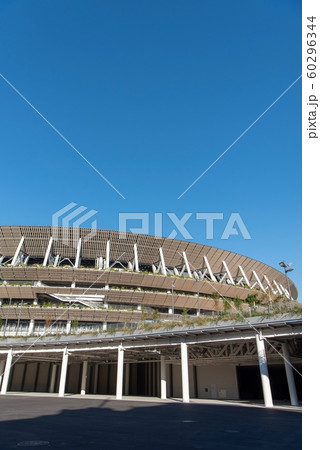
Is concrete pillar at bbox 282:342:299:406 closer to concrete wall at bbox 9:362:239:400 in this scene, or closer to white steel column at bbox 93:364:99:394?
concrete wall at bbox 9:362:239:400

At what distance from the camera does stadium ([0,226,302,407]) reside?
82.0 ft

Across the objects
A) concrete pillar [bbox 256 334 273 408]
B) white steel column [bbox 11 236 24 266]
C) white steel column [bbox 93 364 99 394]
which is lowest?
white steel column [bbox 93 364 99 394]

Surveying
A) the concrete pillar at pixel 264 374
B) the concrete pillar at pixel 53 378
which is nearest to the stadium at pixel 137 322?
the concrete pillar at pixel 264 374

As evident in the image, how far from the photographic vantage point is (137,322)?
93.0 ft

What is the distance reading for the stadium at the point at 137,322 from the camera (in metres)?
25.0

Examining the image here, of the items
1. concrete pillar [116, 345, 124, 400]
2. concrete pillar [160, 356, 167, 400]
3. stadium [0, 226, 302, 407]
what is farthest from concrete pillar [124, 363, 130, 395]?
concrete pillar [116, 345, 124, 400]

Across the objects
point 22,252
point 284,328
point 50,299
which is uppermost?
point 22,252

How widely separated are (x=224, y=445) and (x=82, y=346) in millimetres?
25032

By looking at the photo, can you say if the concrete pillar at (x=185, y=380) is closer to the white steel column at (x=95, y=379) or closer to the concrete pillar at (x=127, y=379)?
the concrete pillar at (x=127, y=379)

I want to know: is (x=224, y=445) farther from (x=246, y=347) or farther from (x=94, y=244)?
(x=94, y=244)

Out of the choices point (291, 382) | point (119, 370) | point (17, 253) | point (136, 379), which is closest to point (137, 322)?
point (119, 370)

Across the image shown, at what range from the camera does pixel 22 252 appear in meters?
51.2
